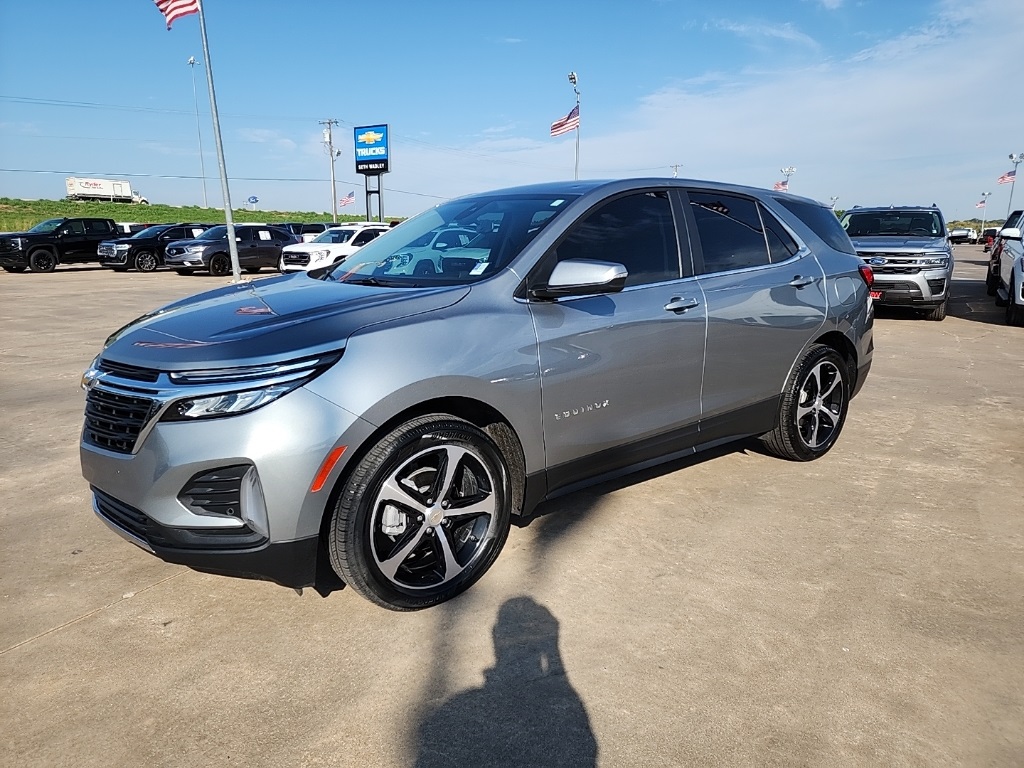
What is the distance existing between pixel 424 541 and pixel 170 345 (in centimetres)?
122

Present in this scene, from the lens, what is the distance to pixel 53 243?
23.3m

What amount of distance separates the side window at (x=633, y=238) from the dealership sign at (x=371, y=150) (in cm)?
3465

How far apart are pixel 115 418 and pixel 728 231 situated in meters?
3.23

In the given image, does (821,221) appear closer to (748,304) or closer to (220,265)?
(748,304)

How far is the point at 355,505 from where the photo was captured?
2555 millimetres

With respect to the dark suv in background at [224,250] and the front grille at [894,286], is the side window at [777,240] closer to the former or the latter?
the front grille at [894,286]

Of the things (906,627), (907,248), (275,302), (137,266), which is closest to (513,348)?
(275,302)

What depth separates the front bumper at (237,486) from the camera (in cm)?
238

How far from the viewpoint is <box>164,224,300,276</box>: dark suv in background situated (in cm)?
2155

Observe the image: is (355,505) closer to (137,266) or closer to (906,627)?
(906,627)

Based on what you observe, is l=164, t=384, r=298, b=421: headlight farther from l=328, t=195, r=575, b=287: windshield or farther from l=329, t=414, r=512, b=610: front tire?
l=328, t=195, r=575, b=287: windshield

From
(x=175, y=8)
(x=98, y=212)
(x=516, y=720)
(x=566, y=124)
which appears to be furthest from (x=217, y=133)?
(x=98, y=212)

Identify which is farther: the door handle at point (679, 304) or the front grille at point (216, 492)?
the door handle at point (679, 304)

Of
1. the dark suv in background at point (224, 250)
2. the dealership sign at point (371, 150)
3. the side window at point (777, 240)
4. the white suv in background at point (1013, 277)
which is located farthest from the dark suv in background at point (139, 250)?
the side window at point (777, 240)
